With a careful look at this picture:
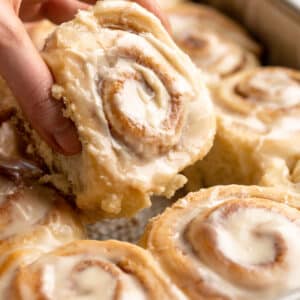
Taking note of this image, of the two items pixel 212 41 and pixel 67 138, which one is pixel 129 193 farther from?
pixel 212 41

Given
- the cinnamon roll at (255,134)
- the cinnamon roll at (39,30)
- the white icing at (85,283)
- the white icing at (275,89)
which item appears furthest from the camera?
the cinnamon roll at (39,30)

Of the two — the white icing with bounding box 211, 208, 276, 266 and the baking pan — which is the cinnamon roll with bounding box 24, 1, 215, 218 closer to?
the white icing with bounding box 211, 208, 276, 266

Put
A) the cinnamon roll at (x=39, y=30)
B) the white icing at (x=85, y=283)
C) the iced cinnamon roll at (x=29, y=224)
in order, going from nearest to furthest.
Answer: the white icing at (x=85, y=283) < the iced cinnamon roll at (x=29, y=224) < the cinnamon roll at (x=39, y=30)

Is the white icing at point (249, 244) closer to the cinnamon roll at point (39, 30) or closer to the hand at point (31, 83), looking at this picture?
the hand at point (31, 83)

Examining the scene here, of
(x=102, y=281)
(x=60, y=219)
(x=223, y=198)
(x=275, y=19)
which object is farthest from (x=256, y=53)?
(x=102, y=281)

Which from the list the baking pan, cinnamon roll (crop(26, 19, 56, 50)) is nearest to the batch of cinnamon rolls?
cinnamon roll (crop(26, 19, 56, 50))

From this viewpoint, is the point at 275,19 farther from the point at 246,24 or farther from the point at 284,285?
the point at 284,285

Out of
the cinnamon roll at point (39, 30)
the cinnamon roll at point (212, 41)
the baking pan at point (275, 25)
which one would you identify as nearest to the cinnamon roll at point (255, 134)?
the cinnamon roll at point (212, 41)
